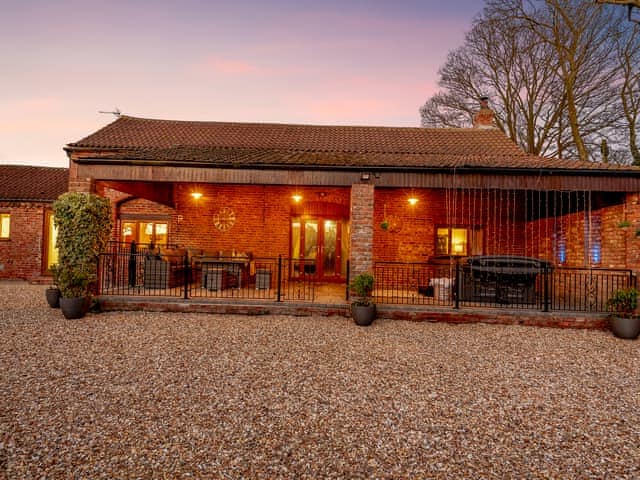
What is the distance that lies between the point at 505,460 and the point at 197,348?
13.4ft

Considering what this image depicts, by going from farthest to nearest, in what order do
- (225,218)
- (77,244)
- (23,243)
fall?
(23,243) → (225,218) → (77,244)

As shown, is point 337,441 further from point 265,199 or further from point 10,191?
point 10,191

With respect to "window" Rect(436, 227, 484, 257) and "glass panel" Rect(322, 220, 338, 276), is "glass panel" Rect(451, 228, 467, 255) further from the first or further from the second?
"glass panel" Rect(322, 220, 338, 276)

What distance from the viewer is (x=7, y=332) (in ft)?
17.0

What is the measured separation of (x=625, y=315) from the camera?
574 centimetres

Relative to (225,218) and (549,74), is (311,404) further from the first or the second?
(549,74)

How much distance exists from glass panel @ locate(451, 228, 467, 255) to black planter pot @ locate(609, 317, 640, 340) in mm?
4942

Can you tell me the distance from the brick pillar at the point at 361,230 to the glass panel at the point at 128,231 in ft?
27.6

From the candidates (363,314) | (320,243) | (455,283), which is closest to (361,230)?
(363,314)

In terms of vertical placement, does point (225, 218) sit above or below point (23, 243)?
above

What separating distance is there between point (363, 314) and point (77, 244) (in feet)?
20.4

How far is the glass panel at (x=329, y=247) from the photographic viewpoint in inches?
437

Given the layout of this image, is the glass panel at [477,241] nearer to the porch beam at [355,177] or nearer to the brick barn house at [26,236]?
the porch beam at [355,177]

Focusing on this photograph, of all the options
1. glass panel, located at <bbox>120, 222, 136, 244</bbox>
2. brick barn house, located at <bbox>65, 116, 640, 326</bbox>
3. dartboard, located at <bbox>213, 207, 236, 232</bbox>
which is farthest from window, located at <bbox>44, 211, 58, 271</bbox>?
dartboard, located at <bbox>213, 207, 236, 232</bbox>
